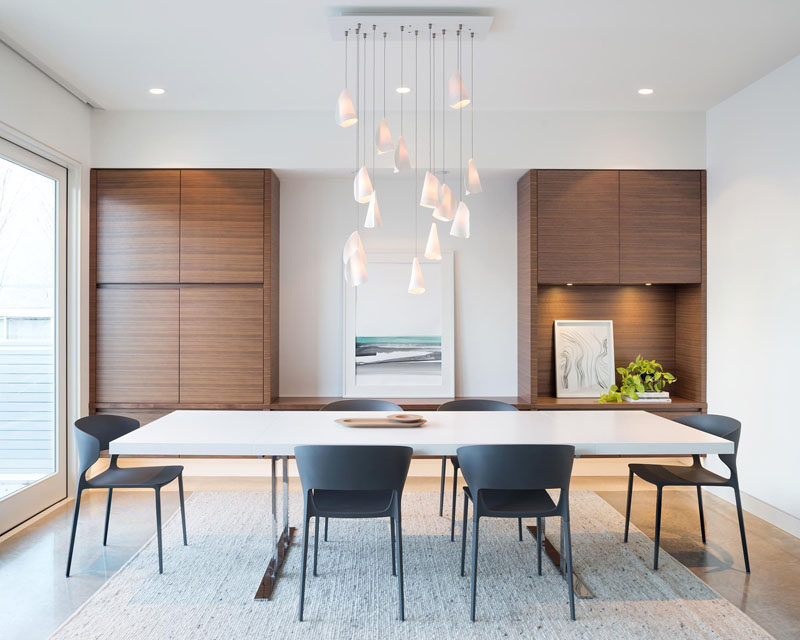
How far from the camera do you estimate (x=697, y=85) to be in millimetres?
4211

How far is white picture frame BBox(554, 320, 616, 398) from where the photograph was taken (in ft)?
17.0

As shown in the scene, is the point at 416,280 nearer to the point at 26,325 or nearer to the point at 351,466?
the point at 351,466

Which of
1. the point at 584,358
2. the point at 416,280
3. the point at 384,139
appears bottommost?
the point at 584,358

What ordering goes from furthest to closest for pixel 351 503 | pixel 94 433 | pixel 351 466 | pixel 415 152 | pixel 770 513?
pixel 415 152, pixel 770 513, pixel 94 433, pixel 351 503, pixel 351 466

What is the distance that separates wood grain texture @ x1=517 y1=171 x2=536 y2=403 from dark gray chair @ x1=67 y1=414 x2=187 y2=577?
276 cm

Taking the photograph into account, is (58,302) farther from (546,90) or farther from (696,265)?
A: (696,265)

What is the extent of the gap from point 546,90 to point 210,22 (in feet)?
7.57

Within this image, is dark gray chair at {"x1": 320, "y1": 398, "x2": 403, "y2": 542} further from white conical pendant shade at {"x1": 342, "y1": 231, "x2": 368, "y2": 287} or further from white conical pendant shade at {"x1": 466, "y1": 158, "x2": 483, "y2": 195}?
white conical pendant shade at {"x1": 466, "y1": 158, "x2": 483, "y2": 195}

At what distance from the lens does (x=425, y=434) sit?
3.02m

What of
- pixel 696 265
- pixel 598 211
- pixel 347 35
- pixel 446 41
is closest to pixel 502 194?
pixel 598 211

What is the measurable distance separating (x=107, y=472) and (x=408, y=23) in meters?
2.95

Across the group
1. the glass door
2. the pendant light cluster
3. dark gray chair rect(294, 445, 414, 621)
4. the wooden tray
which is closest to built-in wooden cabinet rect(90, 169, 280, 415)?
the glass door

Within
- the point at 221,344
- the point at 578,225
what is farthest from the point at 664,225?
the point at 221,344

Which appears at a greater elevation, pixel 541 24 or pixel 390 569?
pixel 541 24
